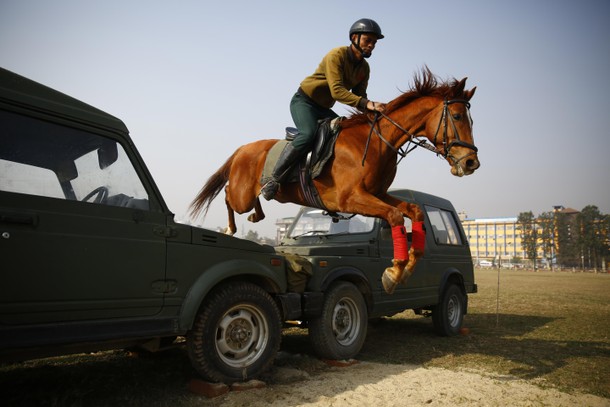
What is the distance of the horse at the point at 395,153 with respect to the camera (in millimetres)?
4520

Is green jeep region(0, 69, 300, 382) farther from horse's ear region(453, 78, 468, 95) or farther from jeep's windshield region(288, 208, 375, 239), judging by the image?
horse's ear region(453, 78, 468, 95)

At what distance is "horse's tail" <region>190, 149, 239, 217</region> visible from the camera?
6.43 m

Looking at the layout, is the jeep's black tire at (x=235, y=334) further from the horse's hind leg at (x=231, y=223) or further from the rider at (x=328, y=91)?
the horse's hind leg at (x=231, y=223)

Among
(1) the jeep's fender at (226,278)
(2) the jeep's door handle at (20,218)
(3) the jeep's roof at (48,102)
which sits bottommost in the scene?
(1) the jeep's fender at (226,278)

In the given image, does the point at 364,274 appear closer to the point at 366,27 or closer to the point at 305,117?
the point at 305,117

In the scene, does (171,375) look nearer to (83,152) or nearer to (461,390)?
(83,152)

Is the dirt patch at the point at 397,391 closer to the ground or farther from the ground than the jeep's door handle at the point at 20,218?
closer to the ground

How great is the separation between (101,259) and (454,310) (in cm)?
668

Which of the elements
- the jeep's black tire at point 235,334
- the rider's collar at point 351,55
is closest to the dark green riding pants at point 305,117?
the rider's collar at point 351,55

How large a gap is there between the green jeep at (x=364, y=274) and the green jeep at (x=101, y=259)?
0.90m

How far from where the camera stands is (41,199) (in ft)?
9.07

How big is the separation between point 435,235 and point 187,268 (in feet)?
17.6

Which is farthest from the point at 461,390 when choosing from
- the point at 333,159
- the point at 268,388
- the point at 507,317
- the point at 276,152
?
the point at 507,317

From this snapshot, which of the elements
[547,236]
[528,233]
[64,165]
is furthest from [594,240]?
[64,165]
